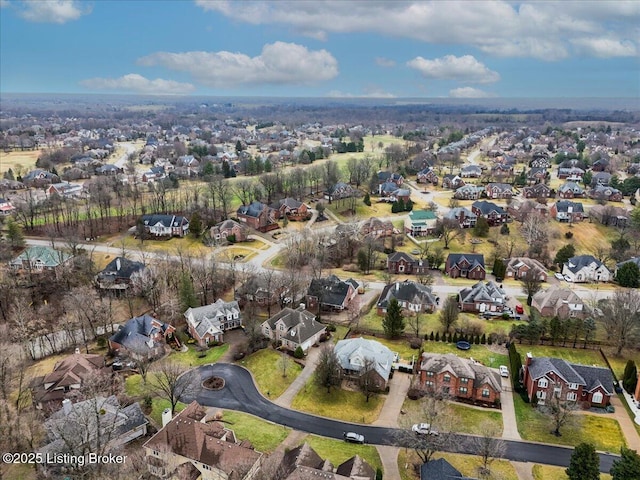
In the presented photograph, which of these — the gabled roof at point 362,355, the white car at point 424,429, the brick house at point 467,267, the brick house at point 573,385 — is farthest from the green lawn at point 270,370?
the brick house at point 467,267

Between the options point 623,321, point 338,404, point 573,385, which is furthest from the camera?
point 623,321

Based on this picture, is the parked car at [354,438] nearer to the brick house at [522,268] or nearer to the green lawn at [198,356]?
the green lawn at [198,356]

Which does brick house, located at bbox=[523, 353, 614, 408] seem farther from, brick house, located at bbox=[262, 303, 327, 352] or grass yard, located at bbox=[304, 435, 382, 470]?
brick house, located at bbox=[262, 303, 327, 352]

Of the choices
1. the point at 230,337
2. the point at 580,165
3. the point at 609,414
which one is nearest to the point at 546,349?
the point at 609,414

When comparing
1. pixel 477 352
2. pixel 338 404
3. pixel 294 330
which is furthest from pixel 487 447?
pixel 294 330

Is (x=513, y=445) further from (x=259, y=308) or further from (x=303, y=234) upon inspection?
(x=303, y=234)

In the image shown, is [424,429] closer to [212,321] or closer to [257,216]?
[212,321]

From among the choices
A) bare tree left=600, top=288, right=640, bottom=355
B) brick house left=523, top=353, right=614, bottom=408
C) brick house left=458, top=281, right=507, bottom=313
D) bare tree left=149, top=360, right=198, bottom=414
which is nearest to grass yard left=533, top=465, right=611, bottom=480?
brick house left=523, top=353, right=614, bottom=408
